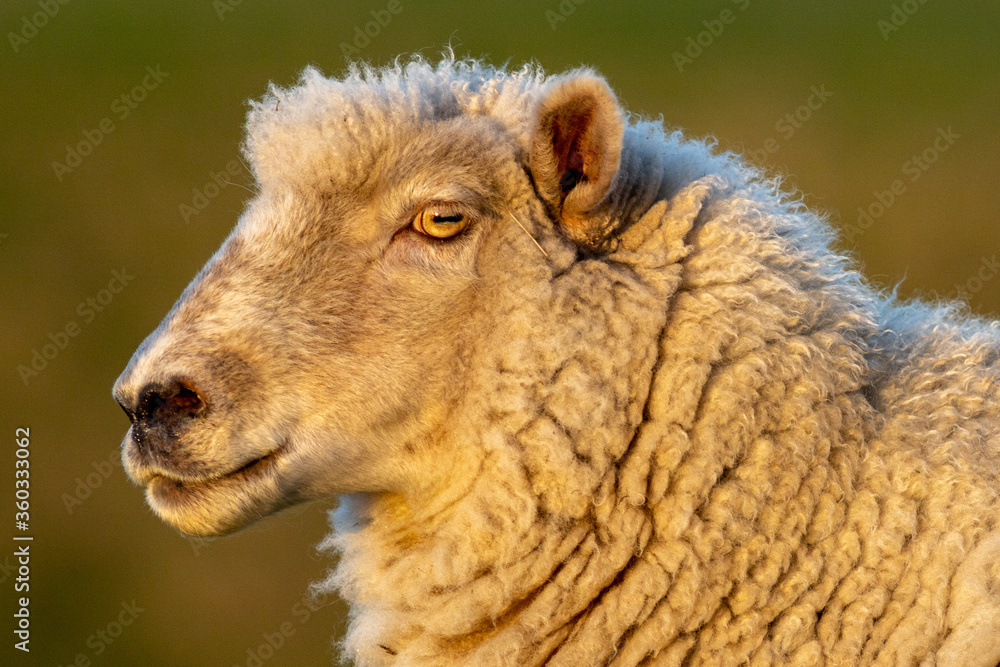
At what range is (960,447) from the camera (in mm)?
2238

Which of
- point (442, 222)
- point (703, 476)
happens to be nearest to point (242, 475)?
point (442, 222)

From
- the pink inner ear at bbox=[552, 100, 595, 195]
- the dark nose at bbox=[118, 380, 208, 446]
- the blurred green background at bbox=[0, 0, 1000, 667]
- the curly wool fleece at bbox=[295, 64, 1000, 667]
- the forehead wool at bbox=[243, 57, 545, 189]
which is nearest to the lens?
the curly wool fleece at bbox=[295, 64, 1000, 667]

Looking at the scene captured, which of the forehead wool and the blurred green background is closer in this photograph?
the forehead wool

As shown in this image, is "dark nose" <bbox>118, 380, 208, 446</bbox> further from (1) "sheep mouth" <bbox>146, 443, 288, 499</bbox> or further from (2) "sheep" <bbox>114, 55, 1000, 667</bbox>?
(1) "sheep mouth" <bbox>146, 443, 288, 499</bbox>

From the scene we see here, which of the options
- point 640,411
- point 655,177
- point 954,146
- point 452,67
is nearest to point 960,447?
point 640,411

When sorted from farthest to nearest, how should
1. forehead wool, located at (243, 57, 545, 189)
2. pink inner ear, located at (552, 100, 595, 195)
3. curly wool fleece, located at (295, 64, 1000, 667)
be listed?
forehead wool, located at (243, 57, 545, 189)
pink inner ear, located at (552, 100, 595, 195)
curly wool fleece, located at (295, 64, 1000, 667)

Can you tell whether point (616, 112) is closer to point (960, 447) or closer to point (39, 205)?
point (960, 447)

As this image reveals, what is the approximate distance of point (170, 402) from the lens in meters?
2.24

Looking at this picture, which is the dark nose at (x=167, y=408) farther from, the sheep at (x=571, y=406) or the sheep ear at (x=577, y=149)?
the sheep ear at (x=577, y=149)

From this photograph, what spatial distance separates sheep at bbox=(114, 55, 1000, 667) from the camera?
2.14 metres

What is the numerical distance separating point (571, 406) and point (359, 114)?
93 cm

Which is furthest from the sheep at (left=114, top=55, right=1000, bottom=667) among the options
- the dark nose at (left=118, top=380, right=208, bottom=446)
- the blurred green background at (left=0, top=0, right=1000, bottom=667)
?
the blurred green background at (left=0, top=0, right=1000, bottom=667)

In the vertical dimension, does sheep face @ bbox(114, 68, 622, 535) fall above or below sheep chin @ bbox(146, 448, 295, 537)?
above

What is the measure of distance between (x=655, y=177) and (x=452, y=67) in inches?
28.9
